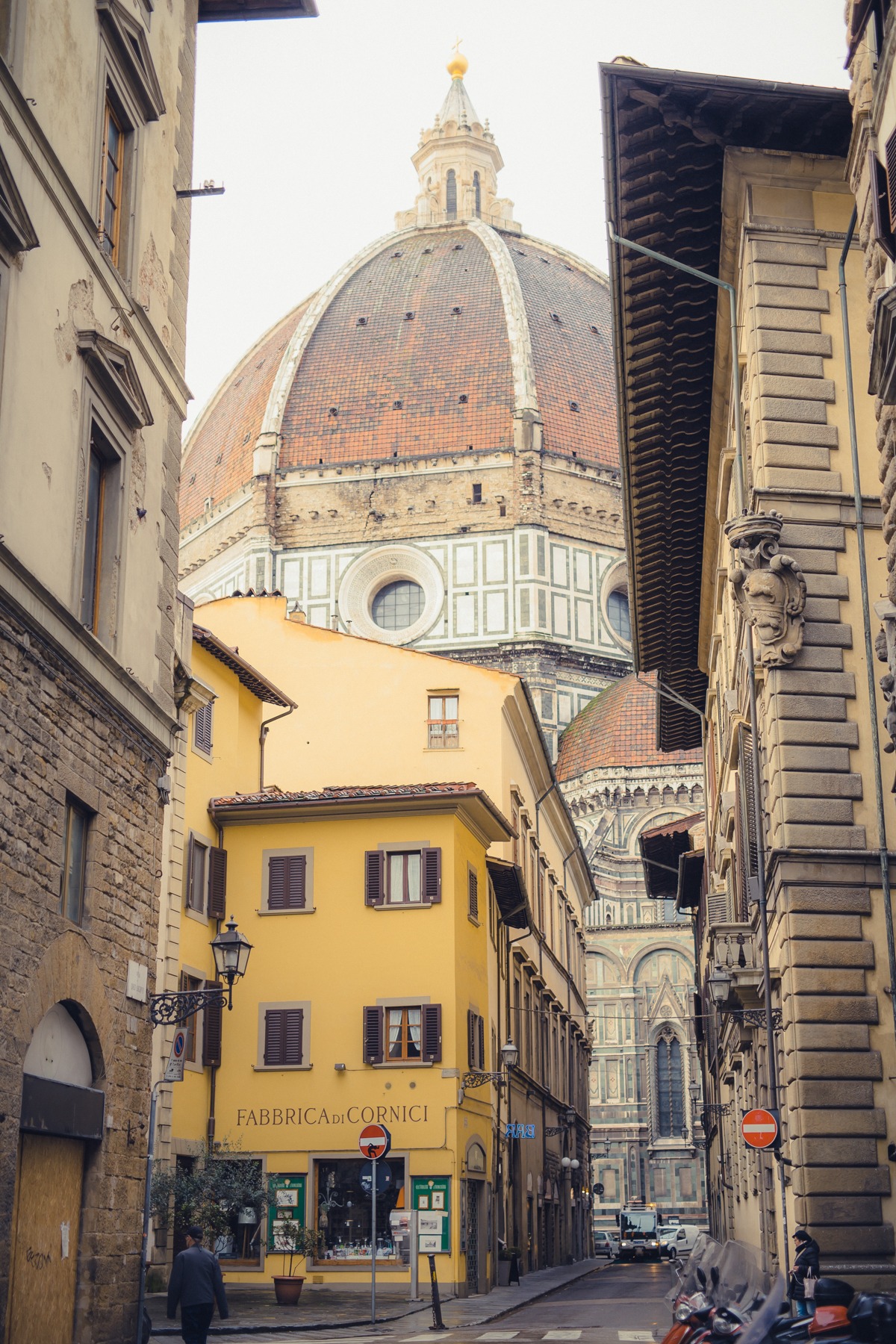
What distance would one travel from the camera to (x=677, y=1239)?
41938 millimetres

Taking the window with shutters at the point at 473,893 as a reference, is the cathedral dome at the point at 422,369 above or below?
above

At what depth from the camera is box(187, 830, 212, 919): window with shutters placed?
26500 mm

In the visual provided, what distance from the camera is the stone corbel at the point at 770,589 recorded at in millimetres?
16625

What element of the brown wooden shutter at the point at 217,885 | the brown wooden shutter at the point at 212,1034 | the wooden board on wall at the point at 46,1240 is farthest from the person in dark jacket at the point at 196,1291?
the brown wooden shutter at the point at 217,885

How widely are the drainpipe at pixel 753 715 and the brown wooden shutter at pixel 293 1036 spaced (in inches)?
405

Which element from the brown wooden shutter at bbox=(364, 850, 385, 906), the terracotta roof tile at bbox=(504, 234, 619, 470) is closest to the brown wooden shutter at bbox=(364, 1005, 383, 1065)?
the brown wooden shutter at bbox=(364, 850, 385, 906)

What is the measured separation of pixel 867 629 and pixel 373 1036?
41.5 feet

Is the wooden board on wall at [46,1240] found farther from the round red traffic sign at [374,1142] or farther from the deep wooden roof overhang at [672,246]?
the deep wooden roof overhang at [672,246]

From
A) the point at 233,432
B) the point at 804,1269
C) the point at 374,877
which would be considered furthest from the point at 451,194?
the point at 804,1269

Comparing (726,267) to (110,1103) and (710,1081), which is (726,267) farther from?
(710,1081)

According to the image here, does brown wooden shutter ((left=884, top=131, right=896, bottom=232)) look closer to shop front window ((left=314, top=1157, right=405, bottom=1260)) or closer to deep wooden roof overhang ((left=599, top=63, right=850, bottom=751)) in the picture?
deep wooden roof overhang ((left=599, top=63, right=850, bottom=751))

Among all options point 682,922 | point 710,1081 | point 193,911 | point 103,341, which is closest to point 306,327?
point 682,922

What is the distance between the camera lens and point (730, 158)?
17828 mm

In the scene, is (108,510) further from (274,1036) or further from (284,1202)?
(284,1202)
